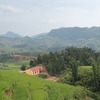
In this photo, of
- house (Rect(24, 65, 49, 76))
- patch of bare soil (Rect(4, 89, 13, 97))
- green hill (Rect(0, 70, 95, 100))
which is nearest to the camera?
patch of bare soil (Rect(4, 89, 13, 97))

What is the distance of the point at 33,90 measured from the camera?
4728 cm

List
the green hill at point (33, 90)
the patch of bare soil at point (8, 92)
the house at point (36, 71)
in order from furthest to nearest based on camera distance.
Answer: the house at point (36, 71), the green hill at point (33, 90), the patch of bare soil at point (8, 92)

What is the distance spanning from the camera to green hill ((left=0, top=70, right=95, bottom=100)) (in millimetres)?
43909

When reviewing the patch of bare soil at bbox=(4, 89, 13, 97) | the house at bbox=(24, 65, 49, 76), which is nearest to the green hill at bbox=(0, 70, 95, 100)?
the patch of bare soil at bbox=(4, 89, 13, 97)

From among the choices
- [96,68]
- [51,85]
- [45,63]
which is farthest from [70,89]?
[45,63]

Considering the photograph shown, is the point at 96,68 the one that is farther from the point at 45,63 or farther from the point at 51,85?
the point at 45,63

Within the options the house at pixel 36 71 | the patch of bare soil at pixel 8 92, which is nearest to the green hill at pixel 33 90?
the patch of bare soil at pixel 8 92

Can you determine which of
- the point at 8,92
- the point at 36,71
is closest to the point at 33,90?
the point at 8,92

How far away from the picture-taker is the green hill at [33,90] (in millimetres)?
43909

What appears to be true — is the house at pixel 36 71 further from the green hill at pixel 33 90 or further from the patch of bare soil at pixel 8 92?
the patch of bare soil at pixel 8 92

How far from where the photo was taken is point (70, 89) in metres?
52.1

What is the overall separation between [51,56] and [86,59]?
1284 centimetres

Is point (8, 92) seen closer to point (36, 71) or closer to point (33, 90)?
point (33, 90)

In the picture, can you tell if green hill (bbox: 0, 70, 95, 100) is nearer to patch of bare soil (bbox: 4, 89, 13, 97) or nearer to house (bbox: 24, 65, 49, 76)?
patch of bare soil (bbox: 4, 89, 13, 97)
